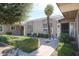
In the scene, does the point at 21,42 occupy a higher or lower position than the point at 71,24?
lower

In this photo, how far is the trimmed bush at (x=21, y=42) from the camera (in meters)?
5.17

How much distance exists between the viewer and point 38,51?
5.22 meters

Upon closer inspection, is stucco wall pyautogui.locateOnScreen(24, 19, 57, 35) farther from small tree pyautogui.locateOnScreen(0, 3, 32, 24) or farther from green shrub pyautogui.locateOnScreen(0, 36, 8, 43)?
green shrub pyautogui.locateOnScreen(0, 36, 8, 43)

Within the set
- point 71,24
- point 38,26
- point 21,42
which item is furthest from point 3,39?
point 71,24

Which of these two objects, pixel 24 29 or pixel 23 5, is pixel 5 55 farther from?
pixel 23 5

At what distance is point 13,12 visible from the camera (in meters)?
5.52

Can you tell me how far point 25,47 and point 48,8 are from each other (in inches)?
41.8

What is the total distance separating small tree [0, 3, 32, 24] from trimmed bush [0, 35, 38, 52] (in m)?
0.44

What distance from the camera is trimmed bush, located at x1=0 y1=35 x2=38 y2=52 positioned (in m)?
5.17

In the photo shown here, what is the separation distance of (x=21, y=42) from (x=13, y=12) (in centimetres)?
83

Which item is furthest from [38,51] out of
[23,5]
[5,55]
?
[23,5]

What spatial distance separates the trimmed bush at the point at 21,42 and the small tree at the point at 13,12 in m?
0.44

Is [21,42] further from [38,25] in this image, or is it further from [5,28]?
[38,25]

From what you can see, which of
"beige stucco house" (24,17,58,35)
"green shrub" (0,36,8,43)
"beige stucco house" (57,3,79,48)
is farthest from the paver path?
"beige stucco house" (57,3,79,48)
